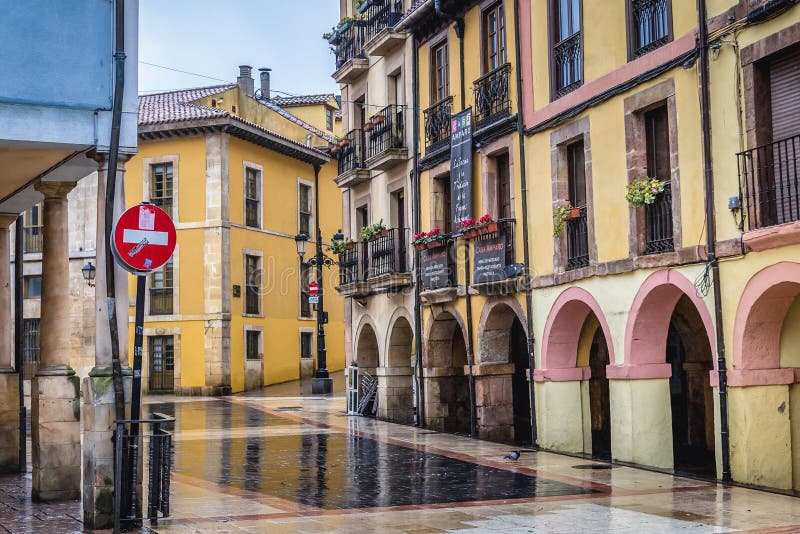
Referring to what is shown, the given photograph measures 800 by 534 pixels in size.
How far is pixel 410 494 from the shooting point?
1304 centimetres

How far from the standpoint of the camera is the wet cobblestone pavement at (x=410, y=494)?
10.4 meters

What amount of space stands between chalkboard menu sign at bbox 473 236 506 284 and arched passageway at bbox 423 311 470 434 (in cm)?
276

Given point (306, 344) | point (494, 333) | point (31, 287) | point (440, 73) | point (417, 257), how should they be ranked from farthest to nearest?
point (306, 344), point (31, 287), point (417, 257), point (440, 73), point (494, 333)

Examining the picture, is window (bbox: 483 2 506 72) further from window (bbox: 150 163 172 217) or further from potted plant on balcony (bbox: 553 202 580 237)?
window (bbox: 150 163 172 217)

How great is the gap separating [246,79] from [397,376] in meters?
27.2

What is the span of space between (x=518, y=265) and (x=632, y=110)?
14.9 feet

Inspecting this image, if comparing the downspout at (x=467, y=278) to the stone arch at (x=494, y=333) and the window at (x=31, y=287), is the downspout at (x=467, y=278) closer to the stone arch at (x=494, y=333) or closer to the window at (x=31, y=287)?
the stone arch at (x=494, y=333)

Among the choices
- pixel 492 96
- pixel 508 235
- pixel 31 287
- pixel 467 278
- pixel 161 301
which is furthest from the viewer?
pixel 31 287

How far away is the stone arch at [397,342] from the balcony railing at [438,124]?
4.53 meters

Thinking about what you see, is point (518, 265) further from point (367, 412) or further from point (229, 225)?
point (229, 225)

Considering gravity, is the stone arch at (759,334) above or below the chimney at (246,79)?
below

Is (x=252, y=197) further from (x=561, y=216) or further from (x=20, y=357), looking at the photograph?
(x=20, y=357)

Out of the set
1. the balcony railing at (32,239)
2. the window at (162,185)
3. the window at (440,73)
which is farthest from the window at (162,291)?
the window at (440,73)

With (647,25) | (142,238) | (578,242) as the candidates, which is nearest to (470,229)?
(578,242)
